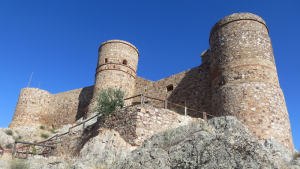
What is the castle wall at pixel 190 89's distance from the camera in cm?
1373

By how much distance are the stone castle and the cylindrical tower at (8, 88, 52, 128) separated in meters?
8.89

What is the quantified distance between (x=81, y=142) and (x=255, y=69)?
899 centimetres

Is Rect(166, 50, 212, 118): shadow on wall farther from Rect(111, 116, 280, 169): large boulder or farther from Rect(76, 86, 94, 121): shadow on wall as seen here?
Rect(76, 86, 94, 121): shadow on wall

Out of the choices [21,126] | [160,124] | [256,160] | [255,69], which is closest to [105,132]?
[160,124]

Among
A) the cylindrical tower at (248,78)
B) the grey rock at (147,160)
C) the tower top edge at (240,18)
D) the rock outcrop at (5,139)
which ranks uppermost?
the tower top edge at (240,18)

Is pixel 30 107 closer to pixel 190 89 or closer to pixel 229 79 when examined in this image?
pixel 190 89

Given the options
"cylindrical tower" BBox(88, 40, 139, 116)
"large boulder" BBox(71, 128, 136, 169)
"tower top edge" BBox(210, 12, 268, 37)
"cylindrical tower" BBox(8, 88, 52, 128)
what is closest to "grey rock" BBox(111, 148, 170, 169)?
"large boulder" BBox(71, 128, 136, 169)

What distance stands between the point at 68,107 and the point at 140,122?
52.0ft

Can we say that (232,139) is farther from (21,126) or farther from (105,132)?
(21,126)

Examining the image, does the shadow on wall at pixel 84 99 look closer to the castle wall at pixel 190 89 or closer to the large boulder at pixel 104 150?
the castle wall at pixel 190 89

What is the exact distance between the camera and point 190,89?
14.8m

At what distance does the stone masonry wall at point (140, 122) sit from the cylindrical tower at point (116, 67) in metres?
7.64

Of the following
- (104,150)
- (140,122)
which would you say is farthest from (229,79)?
(104,150)

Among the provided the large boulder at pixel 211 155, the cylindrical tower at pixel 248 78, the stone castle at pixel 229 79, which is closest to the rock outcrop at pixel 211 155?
the large boulder at pixel 211 155
